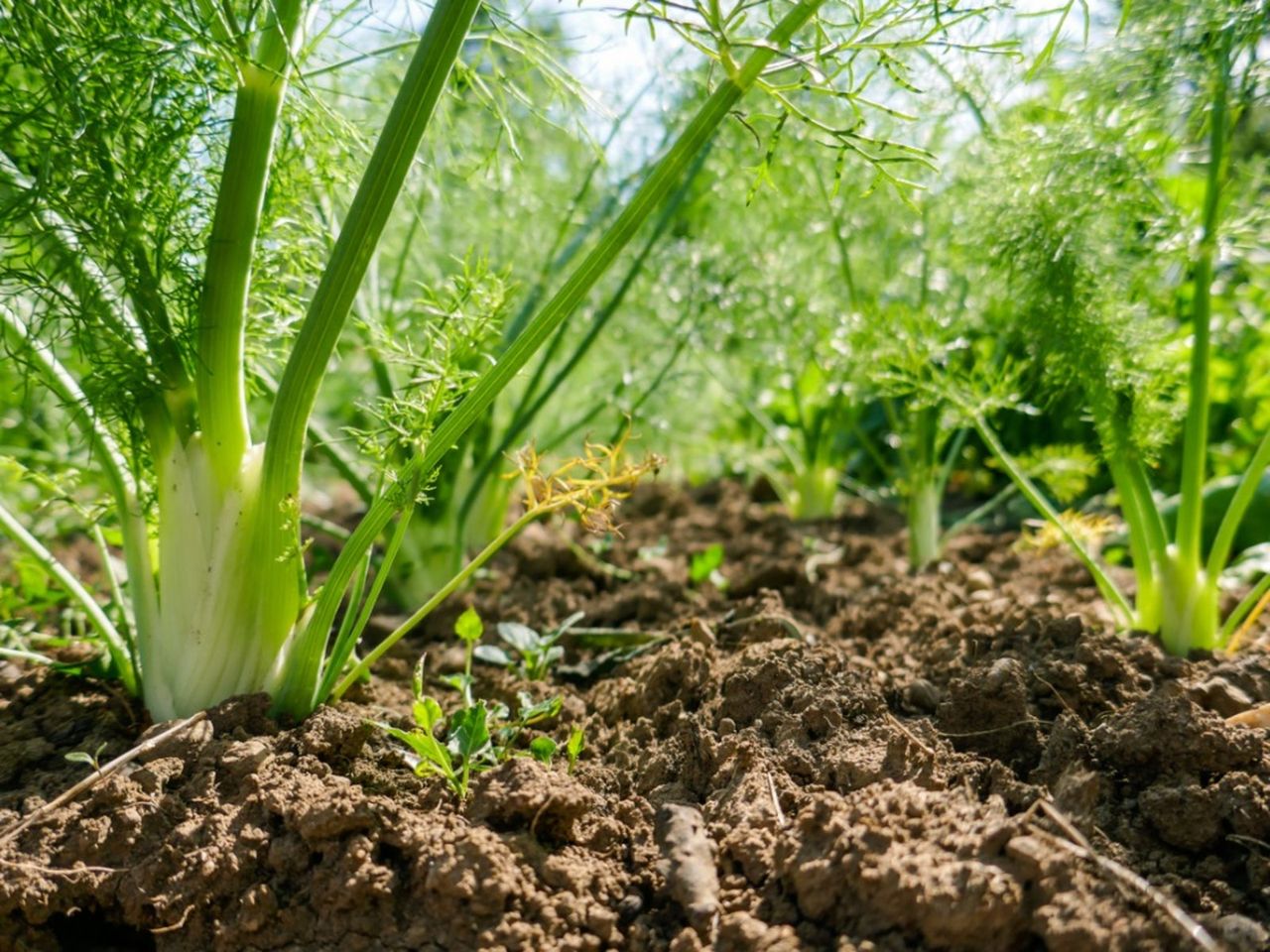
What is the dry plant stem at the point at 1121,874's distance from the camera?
938 mm

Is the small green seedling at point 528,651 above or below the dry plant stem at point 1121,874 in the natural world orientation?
above

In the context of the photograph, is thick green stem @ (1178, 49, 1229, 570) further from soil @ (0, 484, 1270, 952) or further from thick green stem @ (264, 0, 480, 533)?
thick green stem @ (264, 0, 480, 533)

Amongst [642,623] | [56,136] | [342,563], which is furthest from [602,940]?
[56,136]

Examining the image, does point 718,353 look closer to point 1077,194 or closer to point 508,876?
→ point 1077,194

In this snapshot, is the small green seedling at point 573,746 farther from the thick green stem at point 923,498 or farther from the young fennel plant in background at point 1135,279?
the thick green stem at point 923,498

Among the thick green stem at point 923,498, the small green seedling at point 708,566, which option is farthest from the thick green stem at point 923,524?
the small green seedling at point 708,566

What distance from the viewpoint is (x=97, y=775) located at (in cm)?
122

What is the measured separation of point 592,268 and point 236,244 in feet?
1.49

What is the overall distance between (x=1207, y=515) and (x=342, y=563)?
2.01m

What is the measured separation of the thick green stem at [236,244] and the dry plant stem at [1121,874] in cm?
104

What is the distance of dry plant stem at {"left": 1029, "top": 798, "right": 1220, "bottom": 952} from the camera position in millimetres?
938

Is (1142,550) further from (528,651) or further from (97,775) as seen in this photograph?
(97,775)

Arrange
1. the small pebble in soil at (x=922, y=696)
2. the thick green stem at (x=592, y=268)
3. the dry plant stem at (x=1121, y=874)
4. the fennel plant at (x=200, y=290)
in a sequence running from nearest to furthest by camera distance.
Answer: the dry plant stem at (x=1121, y=874) < the thick green stem at (x=592, y=268) < the fennel plant at (x=200, y=290) < the small pebble in soil at (x=922, y=696)

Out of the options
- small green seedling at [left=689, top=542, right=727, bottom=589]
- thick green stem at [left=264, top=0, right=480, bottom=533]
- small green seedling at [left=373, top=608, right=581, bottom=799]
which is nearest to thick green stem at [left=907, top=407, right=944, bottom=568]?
small green seedling at [left=689, top=542, right=727, bottom=589]
